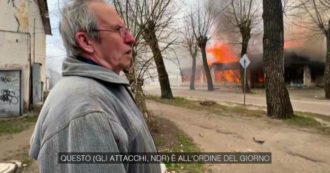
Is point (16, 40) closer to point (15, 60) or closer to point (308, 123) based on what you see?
point (15, 60)

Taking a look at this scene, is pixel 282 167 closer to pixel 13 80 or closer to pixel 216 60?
pixel 13 80

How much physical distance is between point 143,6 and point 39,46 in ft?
47.9

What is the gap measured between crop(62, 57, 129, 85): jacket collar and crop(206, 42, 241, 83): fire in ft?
116

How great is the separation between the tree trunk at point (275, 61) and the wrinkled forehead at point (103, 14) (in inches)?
398

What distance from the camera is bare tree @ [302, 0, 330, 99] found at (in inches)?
746

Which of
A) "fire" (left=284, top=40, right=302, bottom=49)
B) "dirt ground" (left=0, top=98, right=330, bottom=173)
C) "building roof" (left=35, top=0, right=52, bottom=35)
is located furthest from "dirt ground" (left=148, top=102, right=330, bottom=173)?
"fire" (left=284, top=40, right=302, bottom=49)

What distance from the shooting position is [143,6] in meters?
8.10

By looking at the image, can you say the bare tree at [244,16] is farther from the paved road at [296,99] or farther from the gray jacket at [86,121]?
the gray jacket at [86,121]

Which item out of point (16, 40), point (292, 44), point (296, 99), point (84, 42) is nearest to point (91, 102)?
point (84, 42)

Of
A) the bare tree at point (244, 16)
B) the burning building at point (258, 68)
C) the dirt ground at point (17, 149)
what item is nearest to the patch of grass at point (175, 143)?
the dirt ground at point (17, 149)

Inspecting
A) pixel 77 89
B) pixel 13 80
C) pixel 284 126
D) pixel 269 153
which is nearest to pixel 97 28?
pixel 77 89

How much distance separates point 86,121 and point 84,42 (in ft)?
1.33

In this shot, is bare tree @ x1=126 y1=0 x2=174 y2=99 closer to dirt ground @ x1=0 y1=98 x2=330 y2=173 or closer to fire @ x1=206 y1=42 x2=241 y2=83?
dirt ground @ x1=0 y1=98 x2=330 y2=173

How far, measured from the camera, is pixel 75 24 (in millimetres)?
1277
